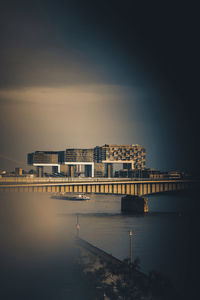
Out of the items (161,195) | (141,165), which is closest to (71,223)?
(161,195)

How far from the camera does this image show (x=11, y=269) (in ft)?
157

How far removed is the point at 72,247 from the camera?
58.4 metres

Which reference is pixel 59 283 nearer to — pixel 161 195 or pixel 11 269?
pixel 11 269

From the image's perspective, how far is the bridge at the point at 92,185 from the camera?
78938mm

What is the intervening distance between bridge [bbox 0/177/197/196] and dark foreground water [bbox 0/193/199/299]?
4651 millimetres

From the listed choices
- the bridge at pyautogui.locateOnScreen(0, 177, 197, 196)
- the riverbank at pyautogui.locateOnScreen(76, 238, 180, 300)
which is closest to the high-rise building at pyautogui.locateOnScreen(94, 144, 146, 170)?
the bridge at pyautogui.locateOnScreen(0, 177, 197, 196)

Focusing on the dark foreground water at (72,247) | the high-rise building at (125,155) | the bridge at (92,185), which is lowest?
the dark foreground water at (72,247)

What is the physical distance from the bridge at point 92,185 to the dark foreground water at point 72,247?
4651mm

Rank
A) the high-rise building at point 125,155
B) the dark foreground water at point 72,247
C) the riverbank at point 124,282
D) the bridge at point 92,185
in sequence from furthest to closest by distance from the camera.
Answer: the high-rise building at point 125,155 < the bridge at point 92,185 < the dark foreground water at point 72,247 < the riverbank at point 124,282

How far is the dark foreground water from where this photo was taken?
4078 centimetres

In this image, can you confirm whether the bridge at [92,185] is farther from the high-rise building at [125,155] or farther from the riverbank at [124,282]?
the high-rise building at [125,155]

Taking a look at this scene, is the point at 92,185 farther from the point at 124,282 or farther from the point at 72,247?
the point at 124,282

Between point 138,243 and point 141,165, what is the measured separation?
13366 cm

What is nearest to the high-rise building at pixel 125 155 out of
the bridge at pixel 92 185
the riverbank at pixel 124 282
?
the bridge at pixel 92 185
